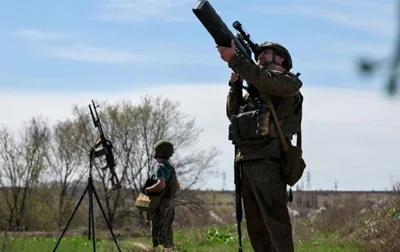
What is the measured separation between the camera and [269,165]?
7.38 metres

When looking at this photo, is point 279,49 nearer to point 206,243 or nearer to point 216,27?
point 216,27

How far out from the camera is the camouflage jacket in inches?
282

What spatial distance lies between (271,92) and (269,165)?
0.64 metres

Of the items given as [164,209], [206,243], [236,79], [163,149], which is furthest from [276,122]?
[206,243]

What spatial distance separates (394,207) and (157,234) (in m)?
5.37

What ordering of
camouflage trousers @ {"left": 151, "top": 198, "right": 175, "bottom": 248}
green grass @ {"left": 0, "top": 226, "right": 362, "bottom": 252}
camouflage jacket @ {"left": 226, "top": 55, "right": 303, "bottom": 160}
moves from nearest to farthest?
camouflage jacket @ {"left": 226, "top": 55, "right": 303, "bottom": 160} < camouflage trousers @ {"left": 151, "top": 198, "right": 175, "bottom": 248} < green grass @ {"left": 0, "top": 226, "right": 362, "bottom": 252}

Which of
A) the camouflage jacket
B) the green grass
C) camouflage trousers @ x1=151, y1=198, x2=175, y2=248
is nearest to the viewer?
the camouflage jacket

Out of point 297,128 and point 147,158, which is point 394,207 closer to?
point 297,128

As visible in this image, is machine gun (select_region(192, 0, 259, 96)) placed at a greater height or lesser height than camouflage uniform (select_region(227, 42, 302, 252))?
greater

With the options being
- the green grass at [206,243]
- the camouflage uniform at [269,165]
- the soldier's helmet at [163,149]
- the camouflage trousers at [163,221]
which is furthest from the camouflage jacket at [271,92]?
the green grass at [206,243]

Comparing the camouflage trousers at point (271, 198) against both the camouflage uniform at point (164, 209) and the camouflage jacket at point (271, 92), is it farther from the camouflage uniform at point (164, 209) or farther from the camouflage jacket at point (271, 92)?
the camouflage uniform at point (164, 209)

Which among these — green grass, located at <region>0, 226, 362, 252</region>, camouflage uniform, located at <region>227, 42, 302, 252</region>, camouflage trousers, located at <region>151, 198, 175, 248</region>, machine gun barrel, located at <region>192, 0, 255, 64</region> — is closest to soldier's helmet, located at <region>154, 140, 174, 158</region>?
camouflage trousers, located at <region>151, 198, 175, 248</region>

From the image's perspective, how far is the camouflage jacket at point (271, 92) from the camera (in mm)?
7156

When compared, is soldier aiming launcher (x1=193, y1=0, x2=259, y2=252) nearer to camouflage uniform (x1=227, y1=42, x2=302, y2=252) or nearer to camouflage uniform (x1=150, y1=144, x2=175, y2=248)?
camouflage uniform (x1=227, y1=42, x2=302, y2=252)
